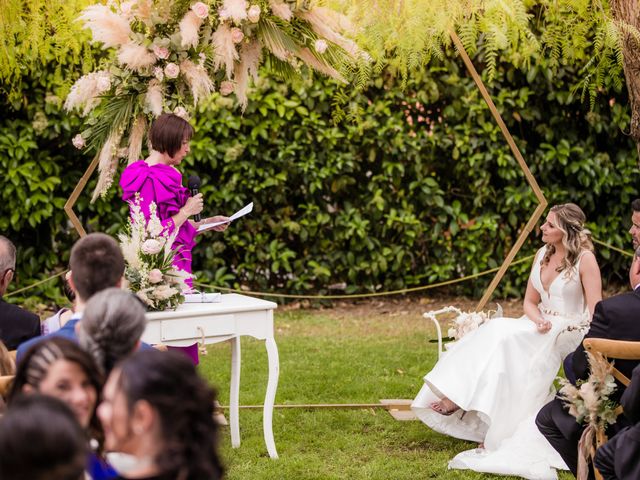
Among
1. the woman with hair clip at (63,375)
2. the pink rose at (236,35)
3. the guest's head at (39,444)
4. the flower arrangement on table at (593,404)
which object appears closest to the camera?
the guest's head at (39,444)

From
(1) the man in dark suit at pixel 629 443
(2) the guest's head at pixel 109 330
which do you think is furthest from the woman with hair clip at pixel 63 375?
(1) the man in dark suit at pixel 629 443

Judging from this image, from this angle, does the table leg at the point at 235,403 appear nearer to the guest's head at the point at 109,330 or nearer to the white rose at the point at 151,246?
the white rose at the point at 151,246

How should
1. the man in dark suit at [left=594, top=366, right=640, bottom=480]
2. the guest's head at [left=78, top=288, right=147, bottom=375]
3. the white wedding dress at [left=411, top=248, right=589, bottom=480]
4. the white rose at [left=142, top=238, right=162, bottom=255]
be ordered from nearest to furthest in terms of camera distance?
the guest's head at [left=78, top=288, right=147, bottom=375]
the man in dark suit at [left=594, top=366, right=640, bottom=480]
the white rose at [left=142, top=238, right=162, bottom=255]
the white wedding dress at [left=411, top=248, right=589, bottom=480]

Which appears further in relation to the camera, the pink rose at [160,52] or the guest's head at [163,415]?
the pink rose at [160,52]

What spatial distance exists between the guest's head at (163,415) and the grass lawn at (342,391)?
2734 millimetres

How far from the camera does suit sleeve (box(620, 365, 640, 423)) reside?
3.51 m

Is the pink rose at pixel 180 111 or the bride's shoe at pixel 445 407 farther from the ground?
the pink rose at pixel 180 111

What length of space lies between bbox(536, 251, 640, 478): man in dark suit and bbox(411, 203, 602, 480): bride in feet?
1.76

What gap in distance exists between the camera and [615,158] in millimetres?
9492

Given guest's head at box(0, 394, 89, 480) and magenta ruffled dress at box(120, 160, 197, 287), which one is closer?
guest's head at box(0, 394, 89, 480)

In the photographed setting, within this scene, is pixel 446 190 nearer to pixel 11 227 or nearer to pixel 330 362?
pixel 330 362

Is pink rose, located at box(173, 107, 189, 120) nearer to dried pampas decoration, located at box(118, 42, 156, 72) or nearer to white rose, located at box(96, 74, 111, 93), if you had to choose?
dried pampas decoration, located at box(118, 42, 156, 72)

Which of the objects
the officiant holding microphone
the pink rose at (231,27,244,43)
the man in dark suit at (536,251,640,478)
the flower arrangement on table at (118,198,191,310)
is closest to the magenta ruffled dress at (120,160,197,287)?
the officiant holding microphone

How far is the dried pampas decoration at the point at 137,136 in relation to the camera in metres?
5.38
